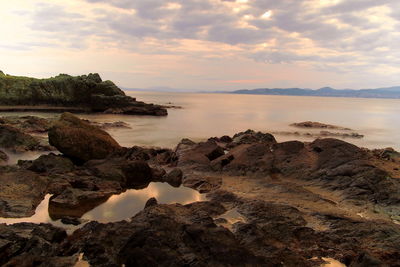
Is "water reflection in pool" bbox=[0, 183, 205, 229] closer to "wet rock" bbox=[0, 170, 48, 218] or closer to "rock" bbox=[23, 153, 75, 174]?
"wet rock" bbox=[0, 170, 48, 218]

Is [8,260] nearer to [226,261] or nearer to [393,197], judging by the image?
[226,261]

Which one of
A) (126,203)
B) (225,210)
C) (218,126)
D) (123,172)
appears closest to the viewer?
(225,210)

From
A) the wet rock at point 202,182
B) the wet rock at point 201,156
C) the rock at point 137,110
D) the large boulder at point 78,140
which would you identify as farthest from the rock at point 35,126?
the rock at point 137,110

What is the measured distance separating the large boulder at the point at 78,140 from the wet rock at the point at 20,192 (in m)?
3.17

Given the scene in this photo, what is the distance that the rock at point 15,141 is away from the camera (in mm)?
18125

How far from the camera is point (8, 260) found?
231 inches

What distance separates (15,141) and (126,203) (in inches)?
465

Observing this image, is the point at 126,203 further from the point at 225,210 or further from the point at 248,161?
the point at 248,161

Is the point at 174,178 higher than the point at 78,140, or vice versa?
the point at 78,140

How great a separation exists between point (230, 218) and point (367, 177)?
593 cm

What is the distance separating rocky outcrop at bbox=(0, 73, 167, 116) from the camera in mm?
57656

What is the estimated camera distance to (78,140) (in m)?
14.6

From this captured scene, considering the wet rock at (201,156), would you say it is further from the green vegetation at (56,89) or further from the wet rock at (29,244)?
the green vegetation at (56,89)

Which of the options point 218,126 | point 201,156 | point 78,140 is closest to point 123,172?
point 78,140
